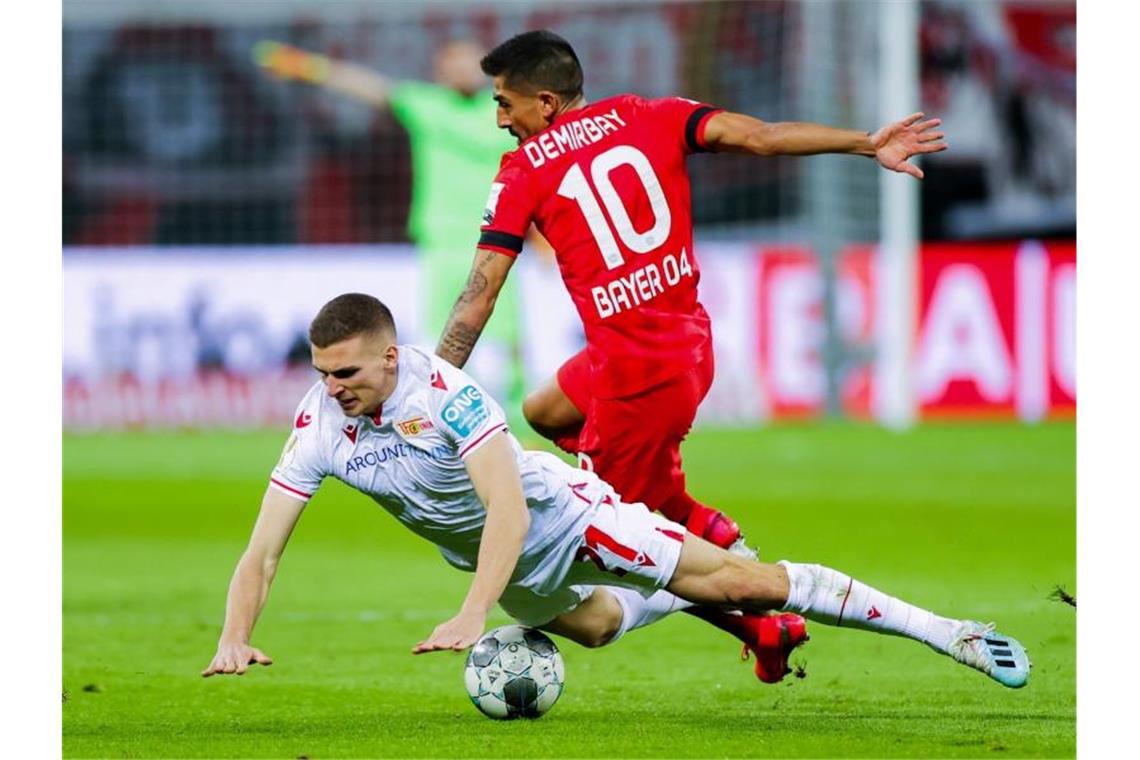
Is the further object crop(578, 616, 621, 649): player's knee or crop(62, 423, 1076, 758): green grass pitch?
crop(578, 616, 621, 649): player's knee

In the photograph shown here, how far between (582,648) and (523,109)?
231 centimetres

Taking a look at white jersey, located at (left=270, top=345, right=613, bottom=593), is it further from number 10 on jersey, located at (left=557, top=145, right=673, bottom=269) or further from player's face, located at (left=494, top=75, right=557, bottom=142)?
player's face, located at (left=494, top=75, right=557, bottom=142)

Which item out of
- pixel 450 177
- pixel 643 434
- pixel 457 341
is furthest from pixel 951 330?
pixel 457 341

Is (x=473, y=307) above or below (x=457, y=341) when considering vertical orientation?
above

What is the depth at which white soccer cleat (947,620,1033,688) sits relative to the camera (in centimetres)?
571

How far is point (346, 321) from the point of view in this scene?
528 centimetres

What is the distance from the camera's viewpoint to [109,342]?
19219mm

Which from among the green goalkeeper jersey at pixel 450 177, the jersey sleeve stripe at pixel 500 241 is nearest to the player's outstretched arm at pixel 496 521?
the jersey sleeve stripe at pixel 500 241

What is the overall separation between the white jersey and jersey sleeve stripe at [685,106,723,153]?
4.29 feet

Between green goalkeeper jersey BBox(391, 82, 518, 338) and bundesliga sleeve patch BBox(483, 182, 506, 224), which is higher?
green goalkeeper jersey BBox(391, 82, 518, 338)

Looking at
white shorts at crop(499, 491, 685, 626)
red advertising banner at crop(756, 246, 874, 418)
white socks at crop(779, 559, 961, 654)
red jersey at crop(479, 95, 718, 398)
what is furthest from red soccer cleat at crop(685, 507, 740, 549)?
red advertising banner at crop(756, 246, 874, 418)

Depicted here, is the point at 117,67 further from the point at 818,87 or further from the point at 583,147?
the point at 583,147

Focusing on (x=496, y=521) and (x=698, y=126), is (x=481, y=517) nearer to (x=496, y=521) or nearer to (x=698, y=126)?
(x=496, y=521)
